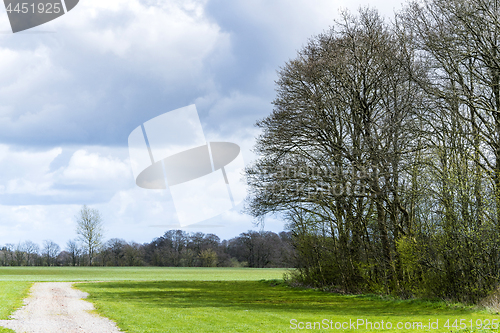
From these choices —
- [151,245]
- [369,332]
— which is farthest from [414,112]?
[151,245]

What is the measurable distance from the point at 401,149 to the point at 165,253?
270 ft

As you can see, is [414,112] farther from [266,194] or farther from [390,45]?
[266,194]

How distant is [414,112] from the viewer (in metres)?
18.3

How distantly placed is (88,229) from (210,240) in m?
32.7

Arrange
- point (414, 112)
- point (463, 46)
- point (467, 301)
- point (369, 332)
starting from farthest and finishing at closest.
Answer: point (414, 112), point (463, 46), point (467, 301), point (369, 332)

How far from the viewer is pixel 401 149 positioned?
19.0 metres

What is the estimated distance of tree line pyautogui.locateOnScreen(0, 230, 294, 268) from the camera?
81188 millimetres

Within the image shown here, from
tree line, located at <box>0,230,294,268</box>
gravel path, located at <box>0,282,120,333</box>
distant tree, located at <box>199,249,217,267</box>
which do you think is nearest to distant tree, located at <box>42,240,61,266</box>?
tree line, located at <box>0,230,294,268</box>

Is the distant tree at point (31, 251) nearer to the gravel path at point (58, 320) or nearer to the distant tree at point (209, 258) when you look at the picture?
the distant tree at point (209, 258)

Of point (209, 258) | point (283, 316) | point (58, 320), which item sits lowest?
point (209, 258)

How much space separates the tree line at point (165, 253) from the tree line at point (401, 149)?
179ft

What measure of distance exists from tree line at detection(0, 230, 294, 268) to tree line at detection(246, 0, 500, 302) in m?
54.7

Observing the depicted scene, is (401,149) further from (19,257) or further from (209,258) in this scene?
(19,257)

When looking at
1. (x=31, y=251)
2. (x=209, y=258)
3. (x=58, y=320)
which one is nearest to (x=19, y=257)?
(x=31, y=251)
